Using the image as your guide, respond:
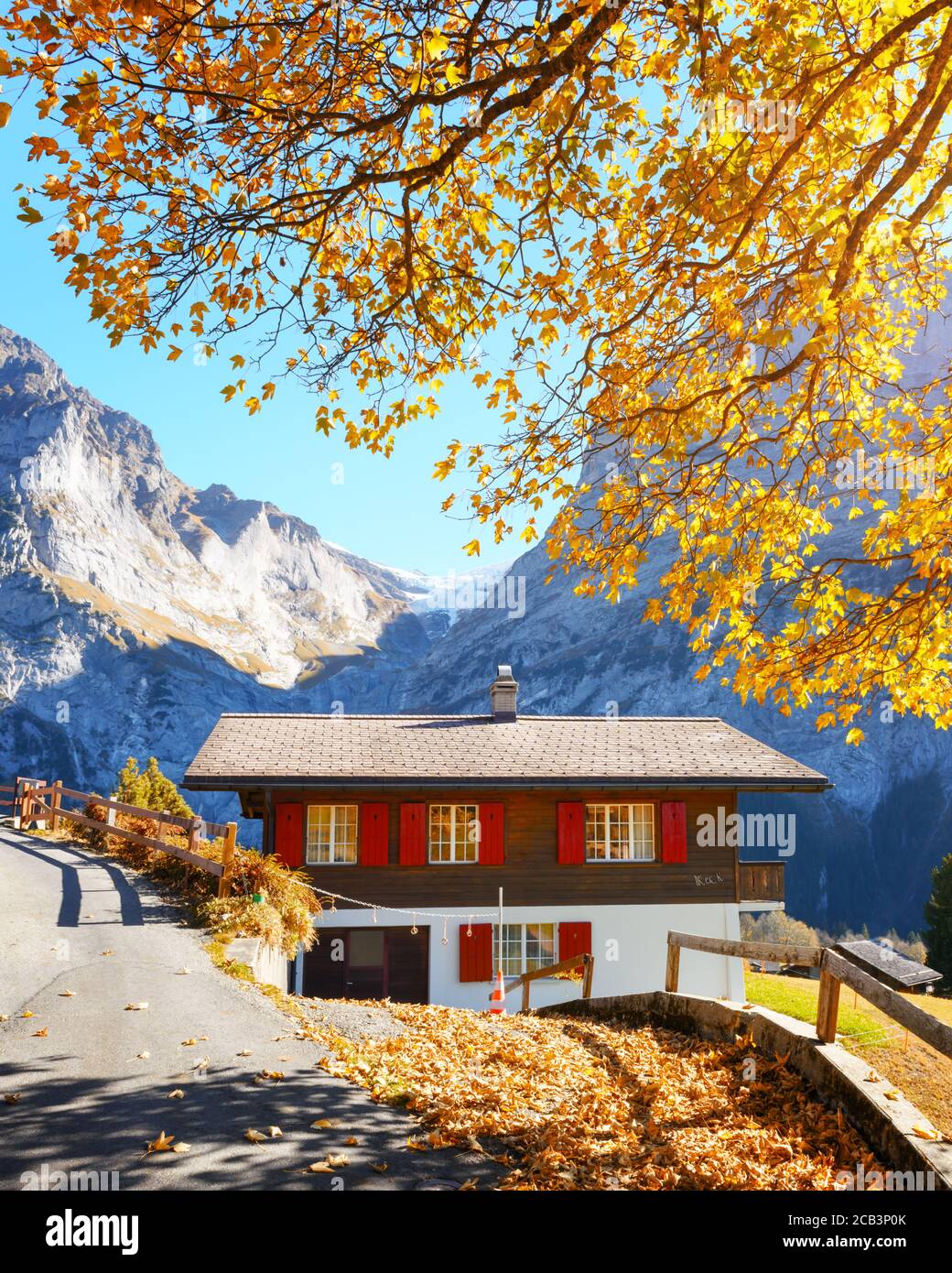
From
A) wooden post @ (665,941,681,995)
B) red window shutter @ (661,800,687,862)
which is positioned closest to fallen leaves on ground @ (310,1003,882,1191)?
wooden post @ (665,941,681,995)

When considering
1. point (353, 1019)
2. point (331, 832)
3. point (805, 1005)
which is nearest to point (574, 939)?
point (331, 832)

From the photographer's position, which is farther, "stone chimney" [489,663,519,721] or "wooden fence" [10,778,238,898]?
"stone chimney" [489,663,519,721]

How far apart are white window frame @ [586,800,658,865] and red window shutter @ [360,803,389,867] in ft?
16.2

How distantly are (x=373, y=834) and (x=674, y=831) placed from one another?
7.32 meters

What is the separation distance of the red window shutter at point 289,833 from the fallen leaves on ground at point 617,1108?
11.1 metres

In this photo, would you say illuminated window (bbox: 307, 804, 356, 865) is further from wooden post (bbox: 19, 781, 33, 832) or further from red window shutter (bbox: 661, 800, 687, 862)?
wooden post (bbox: 19, 781, 33, 832)

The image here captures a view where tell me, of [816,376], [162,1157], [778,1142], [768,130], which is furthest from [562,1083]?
[768,130]

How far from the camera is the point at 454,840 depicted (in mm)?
19719

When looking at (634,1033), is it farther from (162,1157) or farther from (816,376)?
(816,376)

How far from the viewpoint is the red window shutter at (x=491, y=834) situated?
64.2 ft

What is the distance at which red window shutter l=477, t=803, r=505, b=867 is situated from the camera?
1958 cm

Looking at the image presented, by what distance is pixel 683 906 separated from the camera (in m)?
19.8

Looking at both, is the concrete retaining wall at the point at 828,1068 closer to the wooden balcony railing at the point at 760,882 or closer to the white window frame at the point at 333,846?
the white window frame at the point at 333,846

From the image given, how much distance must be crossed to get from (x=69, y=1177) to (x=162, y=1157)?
452 mm
